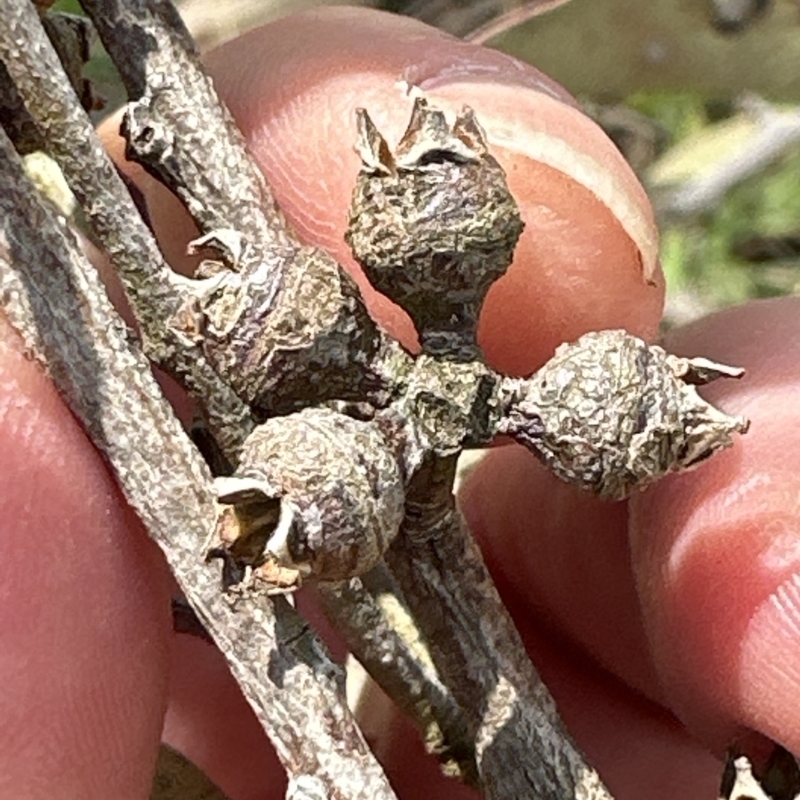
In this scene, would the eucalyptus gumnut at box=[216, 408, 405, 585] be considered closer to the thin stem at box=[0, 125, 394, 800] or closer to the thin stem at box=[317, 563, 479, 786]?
the thin stem at box=[0, 125, 394, 800]

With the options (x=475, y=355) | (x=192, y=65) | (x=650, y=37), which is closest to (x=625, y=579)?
Answer: (x=475, y=355)

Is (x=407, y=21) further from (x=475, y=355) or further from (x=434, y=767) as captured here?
(x=434, y=767)

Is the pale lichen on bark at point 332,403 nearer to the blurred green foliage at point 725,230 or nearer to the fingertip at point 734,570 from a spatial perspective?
the fingertip at point 734,570

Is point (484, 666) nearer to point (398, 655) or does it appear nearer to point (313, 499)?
point (398, 655)

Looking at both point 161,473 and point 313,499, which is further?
point 161,473

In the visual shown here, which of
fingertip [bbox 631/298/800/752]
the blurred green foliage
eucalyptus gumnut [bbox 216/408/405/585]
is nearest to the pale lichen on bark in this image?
eucalyptus gumnut [bbox 216/408/405/585]

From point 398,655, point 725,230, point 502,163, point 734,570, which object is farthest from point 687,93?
point 398,655
